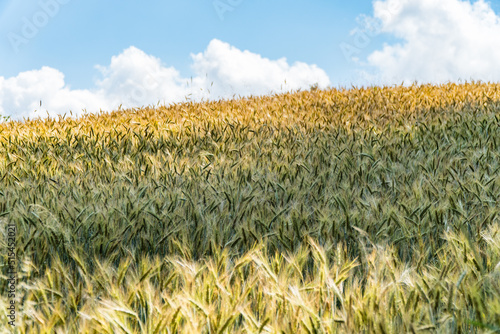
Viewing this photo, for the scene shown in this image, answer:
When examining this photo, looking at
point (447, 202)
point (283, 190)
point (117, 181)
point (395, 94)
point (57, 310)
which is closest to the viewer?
point (57, 310)

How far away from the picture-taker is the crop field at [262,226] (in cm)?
136

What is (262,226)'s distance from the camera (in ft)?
7.30

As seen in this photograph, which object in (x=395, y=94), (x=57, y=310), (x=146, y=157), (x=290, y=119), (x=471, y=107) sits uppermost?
(x=395, y=94)

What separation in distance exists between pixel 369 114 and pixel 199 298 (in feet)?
17.0

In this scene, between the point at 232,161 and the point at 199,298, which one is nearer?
the point at 199,298

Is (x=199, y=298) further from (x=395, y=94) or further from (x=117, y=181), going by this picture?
(x=395, y=94)

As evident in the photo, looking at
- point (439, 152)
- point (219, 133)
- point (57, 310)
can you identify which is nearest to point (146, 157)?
point (219, 133)

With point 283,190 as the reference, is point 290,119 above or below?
above

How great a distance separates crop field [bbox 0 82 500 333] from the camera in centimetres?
136

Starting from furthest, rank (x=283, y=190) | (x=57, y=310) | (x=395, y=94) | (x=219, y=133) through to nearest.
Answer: (x=395, y=94) → (x=219, y=133) → (x=283, y=190) → (x=57, y=310)

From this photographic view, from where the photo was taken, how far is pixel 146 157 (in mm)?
4090

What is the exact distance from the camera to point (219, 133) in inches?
209

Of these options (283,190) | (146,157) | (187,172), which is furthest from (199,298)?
(146,157)

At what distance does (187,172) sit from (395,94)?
549 cm
